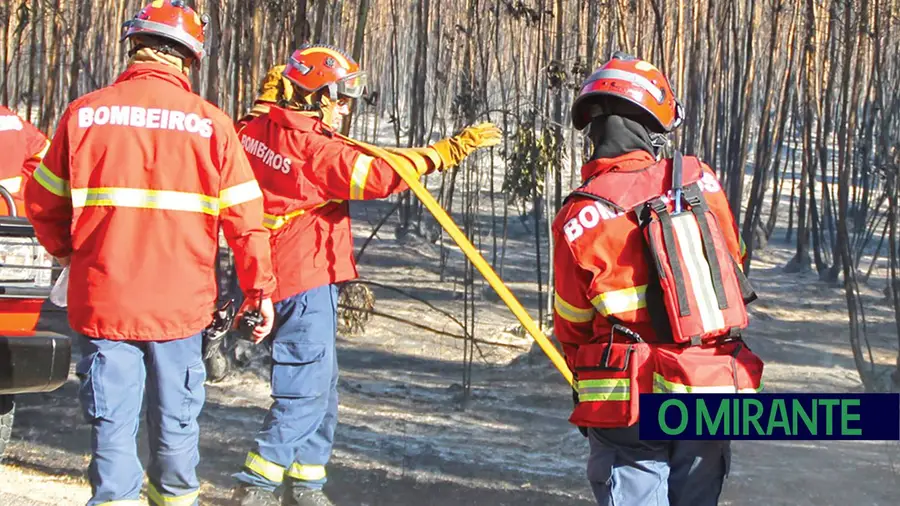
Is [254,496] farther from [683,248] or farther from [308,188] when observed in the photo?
[683,248]

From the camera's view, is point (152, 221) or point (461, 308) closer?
point (152, 221)

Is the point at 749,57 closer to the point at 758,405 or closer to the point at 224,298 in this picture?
the point at 224,298

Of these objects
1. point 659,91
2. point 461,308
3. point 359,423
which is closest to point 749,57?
point 461,308

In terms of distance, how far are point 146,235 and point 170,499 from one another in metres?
0.85

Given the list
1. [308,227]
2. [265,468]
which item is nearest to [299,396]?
[265,468]

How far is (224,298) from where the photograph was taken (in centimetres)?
713

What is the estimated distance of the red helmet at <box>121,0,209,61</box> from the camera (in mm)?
3250

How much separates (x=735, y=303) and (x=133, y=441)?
6.10 feet

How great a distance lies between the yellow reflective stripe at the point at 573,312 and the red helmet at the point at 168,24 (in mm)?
1497

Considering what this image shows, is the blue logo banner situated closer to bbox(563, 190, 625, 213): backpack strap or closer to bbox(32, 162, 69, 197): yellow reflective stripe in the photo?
bbox(563, 190, 625, 213): backpack strap

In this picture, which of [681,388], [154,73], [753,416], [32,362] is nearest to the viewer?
[681,388]

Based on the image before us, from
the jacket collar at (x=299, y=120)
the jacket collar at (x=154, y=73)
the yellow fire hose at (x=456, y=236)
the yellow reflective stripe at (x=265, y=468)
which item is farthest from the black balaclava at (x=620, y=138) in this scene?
the yellow reflective stripe at (x=265, y=468)

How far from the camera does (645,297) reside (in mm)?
2568

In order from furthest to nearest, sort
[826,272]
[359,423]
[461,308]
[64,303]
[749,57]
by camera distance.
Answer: [826,272] < [461,308] < [749,57] < [359,423] < [64,303]
